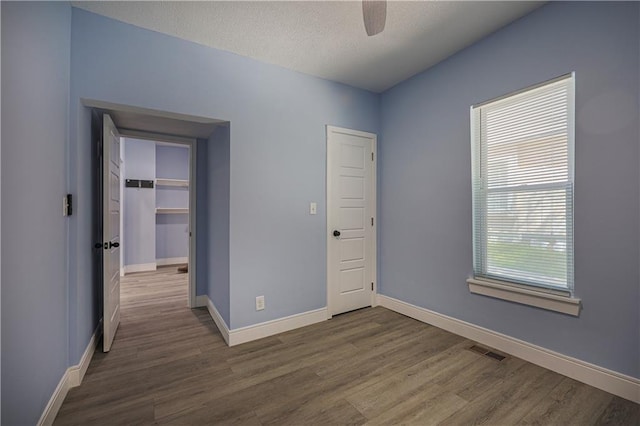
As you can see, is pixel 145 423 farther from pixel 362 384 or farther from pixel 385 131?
pixel 385 131

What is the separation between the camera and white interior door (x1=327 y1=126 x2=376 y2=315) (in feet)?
10.8

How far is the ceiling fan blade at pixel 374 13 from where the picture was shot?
1471 millimetres

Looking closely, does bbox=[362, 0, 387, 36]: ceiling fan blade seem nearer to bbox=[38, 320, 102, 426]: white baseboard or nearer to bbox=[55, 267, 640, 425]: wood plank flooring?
bbox=[55, 267, 640, 425]: wood plank flooring

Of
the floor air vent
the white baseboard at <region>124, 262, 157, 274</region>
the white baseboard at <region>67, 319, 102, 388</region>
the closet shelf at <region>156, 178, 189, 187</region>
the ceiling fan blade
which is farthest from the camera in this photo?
the closet shelf at <region>156, 178, 189, 187</region>

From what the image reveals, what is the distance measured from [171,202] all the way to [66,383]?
→ 5255 mm

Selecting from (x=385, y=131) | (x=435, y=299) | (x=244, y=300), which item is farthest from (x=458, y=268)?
(x=244, y=300)

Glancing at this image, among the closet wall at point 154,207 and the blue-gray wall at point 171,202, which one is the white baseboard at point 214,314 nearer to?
the closet wall at point 154,207

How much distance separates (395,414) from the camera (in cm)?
172

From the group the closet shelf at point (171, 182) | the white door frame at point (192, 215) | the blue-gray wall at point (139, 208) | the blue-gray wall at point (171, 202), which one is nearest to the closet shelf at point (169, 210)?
the blue-gray wall at point (171, 202)

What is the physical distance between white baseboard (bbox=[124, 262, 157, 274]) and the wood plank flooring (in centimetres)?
334

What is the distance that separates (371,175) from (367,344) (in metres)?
2.01

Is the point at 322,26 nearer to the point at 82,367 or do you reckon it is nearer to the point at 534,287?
the point at 534,287

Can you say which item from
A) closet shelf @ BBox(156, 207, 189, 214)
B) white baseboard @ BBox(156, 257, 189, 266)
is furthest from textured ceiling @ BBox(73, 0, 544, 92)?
white baseboard @ BBox(156, 257, 189, 266)

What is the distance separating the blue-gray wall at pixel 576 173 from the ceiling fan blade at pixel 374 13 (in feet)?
5.04
